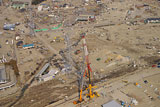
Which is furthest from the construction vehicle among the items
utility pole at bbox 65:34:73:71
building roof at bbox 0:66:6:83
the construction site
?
building roof at bbox 0:66:6:83

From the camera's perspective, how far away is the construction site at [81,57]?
64.2 ft

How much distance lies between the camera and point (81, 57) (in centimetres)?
2630

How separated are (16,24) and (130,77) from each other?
2660cm

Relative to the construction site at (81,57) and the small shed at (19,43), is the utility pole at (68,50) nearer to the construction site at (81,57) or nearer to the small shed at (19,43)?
the construction site at (81,57)

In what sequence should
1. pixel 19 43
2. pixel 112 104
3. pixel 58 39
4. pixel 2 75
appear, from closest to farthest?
1. pixel 112 104
2. pixel 2 75
3. pixel 19 43
4. pixel 58 39

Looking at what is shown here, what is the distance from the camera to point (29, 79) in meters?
22.6

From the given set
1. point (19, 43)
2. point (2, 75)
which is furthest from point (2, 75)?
point (19, 43)

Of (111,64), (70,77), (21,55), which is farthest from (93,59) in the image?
(21,55)

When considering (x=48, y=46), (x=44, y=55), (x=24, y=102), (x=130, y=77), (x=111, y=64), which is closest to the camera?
(x=24, y=102)

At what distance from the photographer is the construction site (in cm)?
1956

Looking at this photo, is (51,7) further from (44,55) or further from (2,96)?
(2,96)

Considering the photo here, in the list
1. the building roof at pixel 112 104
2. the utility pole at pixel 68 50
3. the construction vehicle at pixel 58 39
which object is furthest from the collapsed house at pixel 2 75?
the building roof at pixel 112 104

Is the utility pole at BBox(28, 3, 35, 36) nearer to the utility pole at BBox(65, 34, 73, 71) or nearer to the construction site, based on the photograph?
the construction site

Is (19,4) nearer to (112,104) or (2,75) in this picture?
(2,75)
